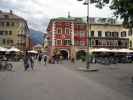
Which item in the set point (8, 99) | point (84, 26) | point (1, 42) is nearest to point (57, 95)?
point (8, 99)

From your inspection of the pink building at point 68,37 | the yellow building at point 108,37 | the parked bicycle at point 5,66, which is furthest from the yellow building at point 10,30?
the parked bicycle at point 5,66

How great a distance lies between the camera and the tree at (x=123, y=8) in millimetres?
24219

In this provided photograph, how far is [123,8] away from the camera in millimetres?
25578

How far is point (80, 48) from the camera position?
102 meters

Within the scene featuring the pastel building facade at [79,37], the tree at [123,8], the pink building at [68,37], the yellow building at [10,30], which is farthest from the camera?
the yellow building at [10,30]

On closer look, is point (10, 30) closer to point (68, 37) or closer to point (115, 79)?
point (68, 37)

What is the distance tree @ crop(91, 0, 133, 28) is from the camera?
24219 millimetres

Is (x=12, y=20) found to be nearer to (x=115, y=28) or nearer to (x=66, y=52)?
(x=66, y=52)

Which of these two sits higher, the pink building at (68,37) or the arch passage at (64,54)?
the pink building at (68,37)

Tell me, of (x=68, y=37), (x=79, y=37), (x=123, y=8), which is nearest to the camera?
Answer: (x=123, y=8)

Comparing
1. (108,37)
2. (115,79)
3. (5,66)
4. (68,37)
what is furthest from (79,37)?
(115,79)

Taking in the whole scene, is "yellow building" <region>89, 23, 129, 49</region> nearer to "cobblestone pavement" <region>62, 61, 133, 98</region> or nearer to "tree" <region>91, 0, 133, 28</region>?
"cobblestone pavement" <region>62, 61, 133, 98</region>

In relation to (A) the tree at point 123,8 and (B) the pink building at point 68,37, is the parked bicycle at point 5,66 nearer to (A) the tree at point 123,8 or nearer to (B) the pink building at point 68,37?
(A) the tree at point 123,8

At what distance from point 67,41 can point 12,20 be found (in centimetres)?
2494
